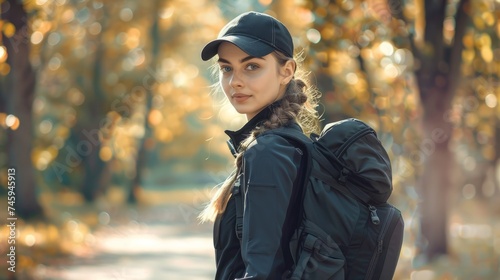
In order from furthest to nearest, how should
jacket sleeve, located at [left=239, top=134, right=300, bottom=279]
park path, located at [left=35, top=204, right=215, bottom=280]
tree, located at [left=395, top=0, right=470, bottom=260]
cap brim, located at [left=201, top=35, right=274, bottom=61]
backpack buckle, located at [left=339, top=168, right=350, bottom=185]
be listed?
park path, located at [left=35, top=204, right=215, bottom=280]
tree, located at [left=395, top=0, right=470, bottom=260]
cap brim, located at [left=201, top=35, right=274, bottom=61]
backpack buckle, located at [left=339, top=168, right=350, bottom=185]
jacket sleeve, located at [left=239, top=134, right=300, bottom=279]

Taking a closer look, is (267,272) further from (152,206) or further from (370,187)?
(152,206)

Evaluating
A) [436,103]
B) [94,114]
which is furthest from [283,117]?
[94,114]

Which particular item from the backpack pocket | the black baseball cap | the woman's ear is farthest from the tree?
the backpack pocket

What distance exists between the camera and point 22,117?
1295cm

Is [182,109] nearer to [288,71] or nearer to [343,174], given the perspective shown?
[288,71]

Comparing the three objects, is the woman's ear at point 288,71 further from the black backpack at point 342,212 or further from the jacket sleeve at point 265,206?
the jacket sleeve at point 265,206

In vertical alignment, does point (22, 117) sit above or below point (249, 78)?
above

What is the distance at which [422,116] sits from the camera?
1055cm

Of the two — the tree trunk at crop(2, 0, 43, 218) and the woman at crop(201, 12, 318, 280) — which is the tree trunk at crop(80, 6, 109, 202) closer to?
the tree trunk at crop(2, 0, 43, 218)

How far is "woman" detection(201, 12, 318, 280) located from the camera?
234 cm

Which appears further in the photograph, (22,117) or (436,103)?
(22,117)

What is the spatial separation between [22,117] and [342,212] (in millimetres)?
11251

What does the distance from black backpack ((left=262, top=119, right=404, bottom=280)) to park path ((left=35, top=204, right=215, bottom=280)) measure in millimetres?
7899

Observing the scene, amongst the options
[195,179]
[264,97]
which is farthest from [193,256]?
[195,179]
